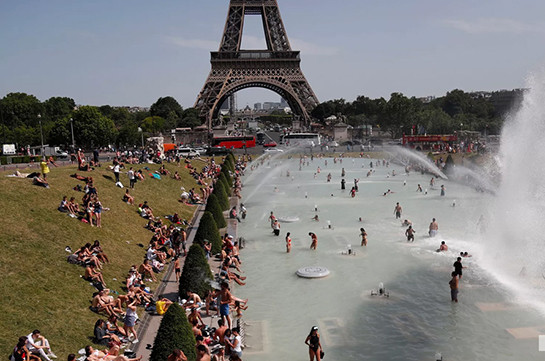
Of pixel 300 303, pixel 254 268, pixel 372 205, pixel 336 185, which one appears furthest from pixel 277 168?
pixel 300 303

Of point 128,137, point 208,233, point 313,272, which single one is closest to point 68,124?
point 128,137

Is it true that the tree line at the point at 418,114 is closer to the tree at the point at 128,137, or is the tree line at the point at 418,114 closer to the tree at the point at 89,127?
the tree at the point at 128,137

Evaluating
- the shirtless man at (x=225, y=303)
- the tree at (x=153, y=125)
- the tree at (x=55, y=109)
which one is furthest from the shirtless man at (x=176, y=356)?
the tree at (x=55, y=109)

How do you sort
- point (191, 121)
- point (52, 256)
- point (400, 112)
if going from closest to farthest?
point (52, 256) < point (400, 112) < point (191, 121)

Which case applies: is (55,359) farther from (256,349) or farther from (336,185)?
(336,185)

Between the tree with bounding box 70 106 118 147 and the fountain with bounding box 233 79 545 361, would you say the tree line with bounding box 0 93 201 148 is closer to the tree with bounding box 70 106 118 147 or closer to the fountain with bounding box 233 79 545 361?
the tree with bounding box 70 106 118 147

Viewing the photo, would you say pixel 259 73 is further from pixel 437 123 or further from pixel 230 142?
pixel 437 123

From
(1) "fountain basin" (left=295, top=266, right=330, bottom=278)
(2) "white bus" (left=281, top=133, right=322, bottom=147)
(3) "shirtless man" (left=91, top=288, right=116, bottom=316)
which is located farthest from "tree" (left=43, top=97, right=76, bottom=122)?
(3) "shirtless man" (left=91, top=288, right=116, bottom=316)
